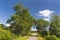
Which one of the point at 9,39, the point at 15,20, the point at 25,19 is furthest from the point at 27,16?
the point at 9,39

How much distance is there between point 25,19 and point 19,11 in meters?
1.36

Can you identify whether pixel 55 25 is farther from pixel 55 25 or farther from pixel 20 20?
pixel 20 20

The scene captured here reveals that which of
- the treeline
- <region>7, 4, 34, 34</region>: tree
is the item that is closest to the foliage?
the treeline

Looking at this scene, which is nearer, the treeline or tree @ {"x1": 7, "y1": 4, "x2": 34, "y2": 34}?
the treeline

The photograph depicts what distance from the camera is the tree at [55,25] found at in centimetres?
1875

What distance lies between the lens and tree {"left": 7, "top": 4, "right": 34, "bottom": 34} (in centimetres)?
2119

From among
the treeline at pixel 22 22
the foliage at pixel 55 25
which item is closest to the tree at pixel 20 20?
the treeline at pixel 22 22

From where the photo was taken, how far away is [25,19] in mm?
22781

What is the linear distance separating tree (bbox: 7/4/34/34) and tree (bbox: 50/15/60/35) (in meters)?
3.88

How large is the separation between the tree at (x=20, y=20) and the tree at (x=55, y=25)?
3881mm

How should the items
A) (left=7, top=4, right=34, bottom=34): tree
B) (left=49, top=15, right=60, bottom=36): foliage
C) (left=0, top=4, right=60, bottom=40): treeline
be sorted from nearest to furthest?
(left=49, top=15, right=60, bottom=36): foliage < (left=0, top=4, right=60, bottom=40): treeline < (left=7, top=4, right=34, bottom=34): tree

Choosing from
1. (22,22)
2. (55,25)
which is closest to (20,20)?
(22,22)

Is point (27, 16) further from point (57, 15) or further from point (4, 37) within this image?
point (4, 37)

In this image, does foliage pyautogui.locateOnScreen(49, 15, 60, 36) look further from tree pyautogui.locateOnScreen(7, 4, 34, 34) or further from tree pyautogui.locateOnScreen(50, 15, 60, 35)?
tree pyautogui.locateOnScreen(7, 4, 34, 34)
